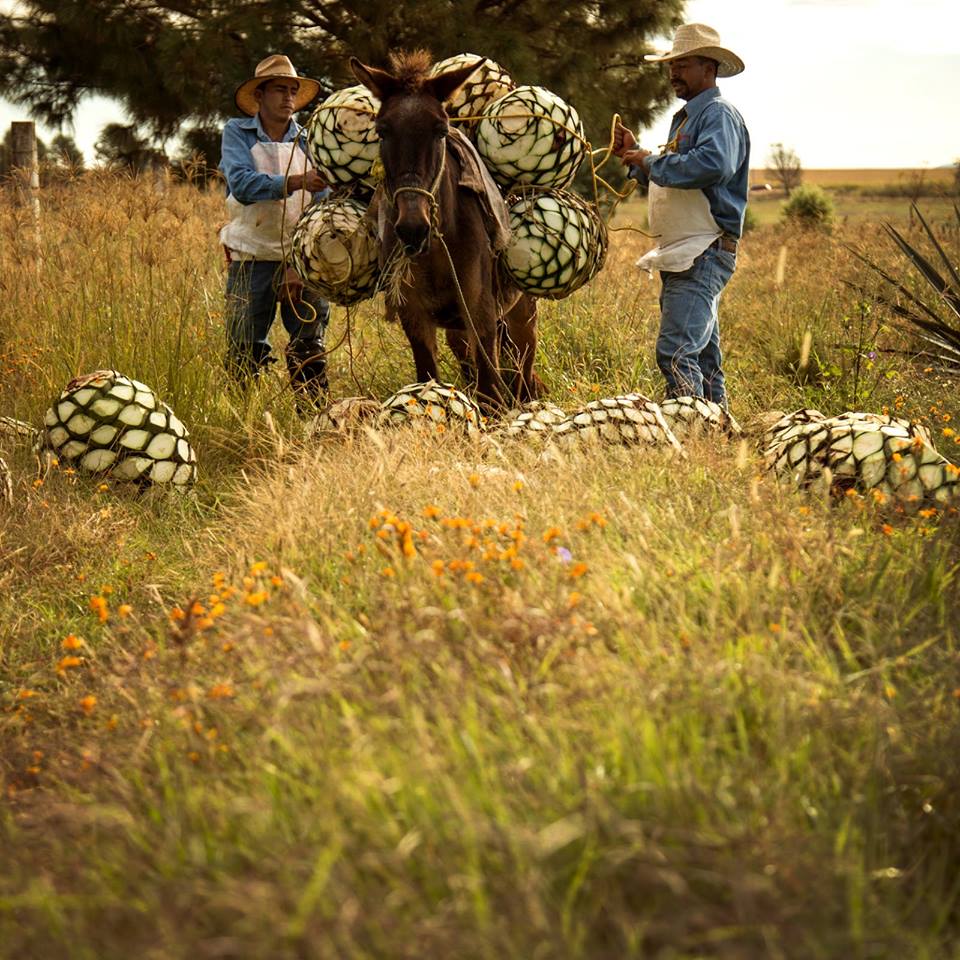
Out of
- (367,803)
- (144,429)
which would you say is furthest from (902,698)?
(144,429)

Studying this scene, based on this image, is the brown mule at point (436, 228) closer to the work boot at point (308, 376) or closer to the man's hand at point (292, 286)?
the work boot at point (308, 376)

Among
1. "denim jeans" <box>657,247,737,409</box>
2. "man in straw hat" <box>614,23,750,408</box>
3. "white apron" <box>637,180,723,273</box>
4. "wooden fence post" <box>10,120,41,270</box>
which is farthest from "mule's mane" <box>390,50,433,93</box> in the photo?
"wooden fence post" <box>10,120,41,270</box>


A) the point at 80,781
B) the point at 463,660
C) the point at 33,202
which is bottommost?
the point at 80,781

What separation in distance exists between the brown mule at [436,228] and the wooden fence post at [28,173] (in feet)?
10.5

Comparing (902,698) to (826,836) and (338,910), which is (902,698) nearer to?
(826,836)

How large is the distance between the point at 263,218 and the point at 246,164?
38cm

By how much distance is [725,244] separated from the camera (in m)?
6.37

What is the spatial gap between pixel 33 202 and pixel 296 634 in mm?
6330

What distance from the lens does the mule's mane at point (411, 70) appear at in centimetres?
518

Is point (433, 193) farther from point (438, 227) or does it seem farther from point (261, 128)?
point (261, 128)

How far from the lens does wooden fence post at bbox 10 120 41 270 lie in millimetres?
7523

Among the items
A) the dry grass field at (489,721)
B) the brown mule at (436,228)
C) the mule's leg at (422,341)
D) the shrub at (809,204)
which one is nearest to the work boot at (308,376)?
the mule's leg at (422,341)

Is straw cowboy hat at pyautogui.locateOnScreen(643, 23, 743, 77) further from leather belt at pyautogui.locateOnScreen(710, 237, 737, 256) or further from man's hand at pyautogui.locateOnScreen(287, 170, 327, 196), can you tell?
man's hand at pyautogui.locateOnScreen(287, 170, 327, 196)

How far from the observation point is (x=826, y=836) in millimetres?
2162
